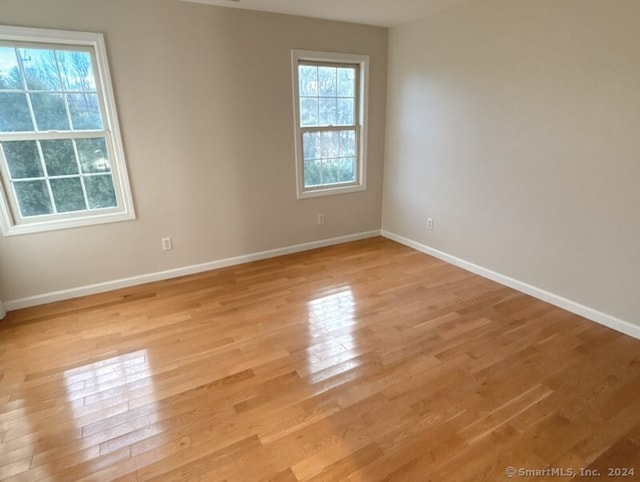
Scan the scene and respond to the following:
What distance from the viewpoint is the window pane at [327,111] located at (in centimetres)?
387

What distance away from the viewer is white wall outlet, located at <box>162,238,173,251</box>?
3.39 meters

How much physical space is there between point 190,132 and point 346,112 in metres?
1.76

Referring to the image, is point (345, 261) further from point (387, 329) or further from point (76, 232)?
point (76, 232)

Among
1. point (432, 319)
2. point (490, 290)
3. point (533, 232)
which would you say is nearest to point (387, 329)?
point (432, 319)

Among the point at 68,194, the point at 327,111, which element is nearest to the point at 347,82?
the point at 327,111

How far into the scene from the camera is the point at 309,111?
3.80 m

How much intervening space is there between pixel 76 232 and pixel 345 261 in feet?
8.21

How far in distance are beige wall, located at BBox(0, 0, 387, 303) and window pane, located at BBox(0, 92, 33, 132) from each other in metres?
0.52

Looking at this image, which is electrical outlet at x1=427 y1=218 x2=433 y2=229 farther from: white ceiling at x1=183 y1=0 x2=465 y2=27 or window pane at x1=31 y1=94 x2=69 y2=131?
window pane at x1=31 y1=94 x2=69 y2=131

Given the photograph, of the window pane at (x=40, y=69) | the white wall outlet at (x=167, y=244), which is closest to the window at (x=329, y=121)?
the white wall outlet at (x=167, y=244)

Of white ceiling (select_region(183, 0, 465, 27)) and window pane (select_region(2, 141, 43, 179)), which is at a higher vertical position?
white ceiling (select_region(183, 0, 465, 27))

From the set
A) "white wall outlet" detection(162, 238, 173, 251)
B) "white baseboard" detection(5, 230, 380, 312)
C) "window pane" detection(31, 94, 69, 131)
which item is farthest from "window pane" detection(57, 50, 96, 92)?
"white baseboard" detection(5, 230, 380, 312)

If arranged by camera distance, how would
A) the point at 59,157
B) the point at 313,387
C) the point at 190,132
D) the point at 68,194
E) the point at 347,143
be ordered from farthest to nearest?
the point at 347,143, the point at 190,132, the point at 68,194, the point at 59,157, the point at 313,387

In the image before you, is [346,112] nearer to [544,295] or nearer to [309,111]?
[309,111]
